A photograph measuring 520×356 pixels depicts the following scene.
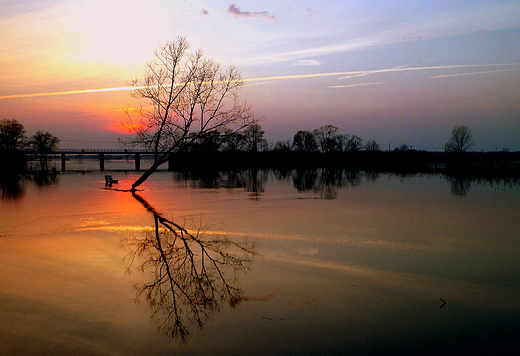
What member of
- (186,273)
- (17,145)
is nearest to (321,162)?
(17,145)

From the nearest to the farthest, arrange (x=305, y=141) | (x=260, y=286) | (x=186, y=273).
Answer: (x=260, y=286), (x=186, y=273), (x=305, y=141)

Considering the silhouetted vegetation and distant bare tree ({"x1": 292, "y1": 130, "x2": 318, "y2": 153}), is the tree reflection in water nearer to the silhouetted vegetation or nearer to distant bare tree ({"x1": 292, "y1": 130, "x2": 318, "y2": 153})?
the silhouetted vegetation

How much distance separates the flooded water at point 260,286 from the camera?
6.19 meters

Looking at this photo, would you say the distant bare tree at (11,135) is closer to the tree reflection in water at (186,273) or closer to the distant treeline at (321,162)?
the distant treeline at (321,162)

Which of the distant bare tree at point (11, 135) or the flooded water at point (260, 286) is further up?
the distant bare tree at point (11, 135)

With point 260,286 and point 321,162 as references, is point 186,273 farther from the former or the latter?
point 321,162

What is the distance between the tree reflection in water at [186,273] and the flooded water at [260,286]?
0.13ft

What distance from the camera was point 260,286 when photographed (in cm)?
863

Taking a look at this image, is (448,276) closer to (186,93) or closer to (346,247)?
(346,247)

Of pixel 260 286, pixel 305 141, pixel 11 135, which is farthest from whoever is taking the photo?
pixel 305 141

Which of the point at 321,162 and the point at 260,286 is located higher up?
the point at 321,162

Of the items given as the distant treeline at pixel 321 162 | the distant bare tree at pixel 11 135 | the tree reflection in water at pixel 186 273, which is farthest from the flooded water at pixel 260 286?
the distant bare tree at pixel 11 135

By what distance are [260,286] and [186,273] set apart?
191 centimetres

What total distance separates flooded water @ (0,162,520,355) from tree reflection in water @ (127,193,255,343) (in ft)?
0.13
